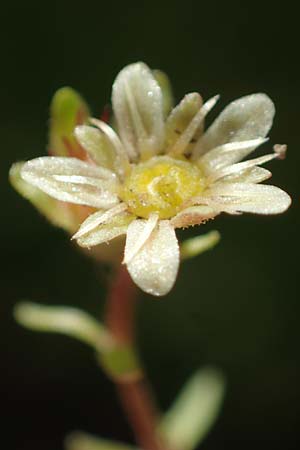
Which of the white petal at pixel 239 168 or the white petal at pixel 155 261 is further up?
the white petal at pixel 239 168

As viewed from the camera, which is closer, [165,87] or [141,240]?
[141,240]

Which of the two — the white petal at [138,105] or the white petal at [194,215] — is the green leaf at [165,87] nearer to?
the white petal at [138,105]

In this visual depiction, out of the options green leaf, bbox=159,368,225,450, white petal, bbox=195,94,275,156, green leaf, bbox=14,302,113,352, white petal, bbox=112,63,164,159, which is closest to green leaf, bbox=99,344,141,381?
green leaf, bbox=14,302,113,352

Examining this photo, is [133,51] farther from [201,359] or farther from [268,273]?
[201,359]

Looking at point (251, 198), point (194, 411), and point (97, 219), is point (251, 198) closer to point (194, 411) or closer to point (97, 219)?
point (97, 219)

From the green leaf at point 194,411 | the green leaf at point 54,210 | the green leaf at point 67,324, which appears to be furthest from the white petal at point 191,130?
the green leaf at point 194,411

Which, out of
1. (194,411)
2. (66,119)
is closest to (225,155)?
(66,119)
